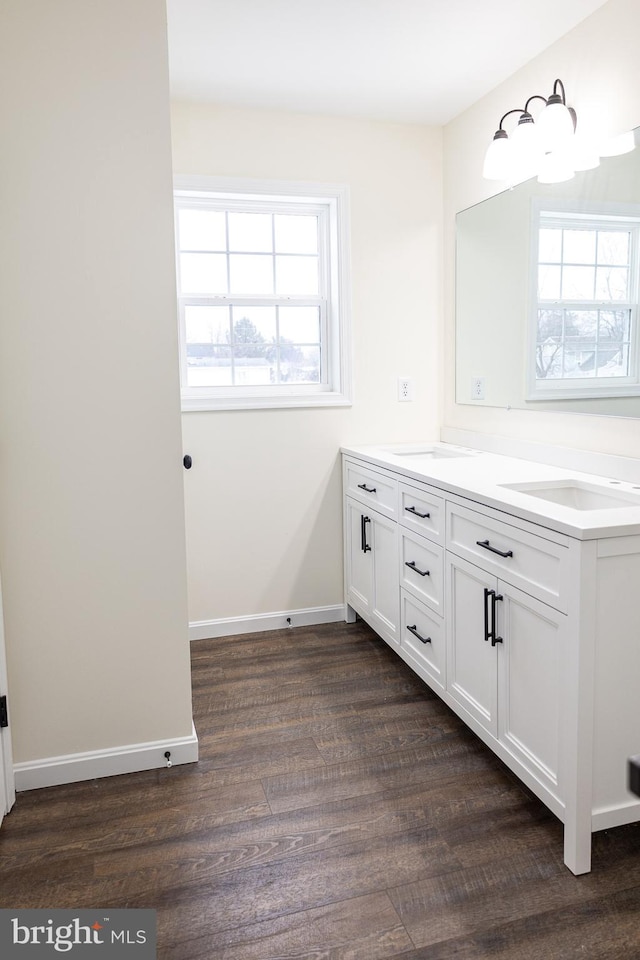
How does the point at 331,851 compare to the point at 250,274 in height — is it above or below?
below

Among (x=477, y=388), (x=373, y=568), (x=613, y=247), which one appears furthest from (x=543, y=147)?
(x=373, y=568)

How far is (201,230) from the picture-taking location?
3.33 m

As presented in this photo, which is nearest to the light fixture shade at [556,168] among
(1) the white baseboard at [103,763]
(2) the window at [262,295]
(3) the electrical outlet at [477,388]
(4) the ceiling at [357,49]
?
(4) the ceiling at [357,49]

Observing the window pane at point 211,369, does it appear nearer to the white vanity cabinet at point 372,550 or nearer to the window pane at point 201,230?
the window pane at point 201,230

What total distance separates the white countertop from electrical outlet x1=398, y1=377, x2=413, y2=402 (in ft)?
0.81

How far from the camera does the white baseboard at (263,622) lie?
3.41 m

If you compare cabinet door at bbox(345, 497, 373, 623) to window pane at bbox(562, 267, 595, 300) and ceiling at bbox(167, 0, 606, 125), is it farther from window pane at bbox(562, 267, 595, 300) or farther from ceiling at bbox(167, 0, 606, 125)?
ceiling at bbox(167, 0, 606, 125)

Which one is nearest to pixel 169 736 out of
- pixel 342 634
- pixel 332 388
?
pixel 342 634

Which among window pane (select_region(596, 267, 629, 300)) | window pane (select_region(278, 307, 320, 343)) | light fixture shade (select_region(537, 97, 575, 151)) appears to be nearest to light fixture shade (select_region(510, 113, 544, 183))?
light fixture shade (select_region(537, 97, 575, 151))

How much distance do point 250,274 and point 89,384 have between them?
1501mm

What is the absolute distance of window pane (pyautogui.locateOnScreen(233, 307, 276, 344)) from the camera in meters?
3.41

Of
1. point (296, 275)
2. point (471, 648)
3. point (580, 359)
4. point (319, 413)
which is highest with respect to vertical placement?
point (296, 275)

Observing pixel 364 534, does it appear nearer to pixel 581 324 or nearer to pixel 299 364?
pixel 299 364

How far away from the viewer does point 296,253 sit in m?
3.48
